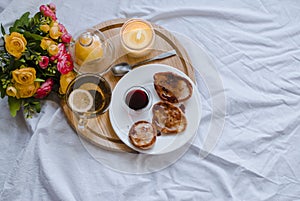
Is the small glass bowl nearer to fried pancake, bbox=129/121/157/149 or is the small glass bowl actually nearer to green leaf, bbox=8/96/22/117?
fried pancake, bbox=129/121/157/149

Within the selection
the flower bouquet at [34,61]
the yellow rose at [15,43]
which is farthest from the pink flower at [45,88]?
the yellow rose at [15,43]

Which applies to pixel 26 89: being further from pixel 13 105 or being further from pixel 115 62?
pixel 115 62

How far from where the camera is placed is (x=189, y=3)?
4.30 feet

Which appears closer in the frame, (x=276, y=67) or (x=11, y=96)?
(x=11, y=96)

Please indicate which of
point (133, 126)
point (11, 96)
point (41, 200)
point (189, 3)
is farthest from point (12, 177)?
point (189, 3)

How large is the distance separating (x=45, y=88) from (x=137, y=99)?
0.26 m

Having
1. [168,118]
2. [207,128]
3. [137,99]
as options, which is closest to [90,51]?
[137,99]

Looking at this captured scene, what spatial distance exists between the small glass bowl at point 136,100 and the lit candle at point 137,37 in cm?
11

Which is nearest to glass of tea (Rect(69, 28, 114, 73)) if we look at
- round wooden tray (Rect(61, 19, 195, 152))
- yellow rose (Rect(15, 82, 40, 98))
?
round wooden tray (Rect(61, 19, 195, 152))

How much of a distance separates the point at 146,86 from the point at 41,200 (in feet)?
1.45

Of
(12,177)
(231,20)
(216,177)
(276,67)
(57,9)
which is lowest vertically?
(216,177)

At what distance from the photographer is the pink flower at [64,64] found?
3.66 ft

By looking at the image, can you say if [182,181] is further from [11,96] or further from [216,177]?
[11,96]

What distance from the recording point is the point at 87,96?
1140 millimetres
